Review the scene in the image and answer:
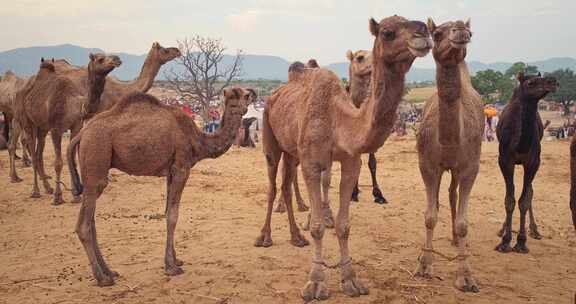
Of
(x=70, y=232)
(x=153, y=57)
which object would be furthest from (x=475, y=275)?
(x=153, y=57)

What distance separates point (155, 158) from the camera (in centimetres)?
567

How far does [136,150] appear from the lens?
18.2ft

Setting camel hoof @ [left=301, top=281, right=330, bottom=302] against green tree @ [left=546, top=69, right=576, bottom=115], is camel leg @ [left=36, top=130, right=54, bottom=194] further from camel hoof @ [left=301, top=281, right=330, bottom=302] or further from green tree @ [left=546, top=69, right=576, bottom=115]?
green tree @ [left=546, top=69, right=576, bottom=115]

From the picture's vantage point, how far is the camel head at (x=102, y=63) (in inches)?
367

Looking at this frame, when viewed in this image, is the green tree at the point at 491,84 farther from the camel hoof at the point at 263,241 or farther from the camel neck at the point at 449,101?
the camel neck at the point at 449,101

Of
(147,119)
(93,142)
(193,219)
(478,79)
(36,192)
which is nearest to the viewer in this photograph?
(93,142)

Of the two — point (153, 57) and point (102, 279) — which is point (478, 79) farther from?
point (102, 279)

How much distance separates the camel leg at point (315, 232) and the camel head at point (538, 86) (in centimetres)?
362

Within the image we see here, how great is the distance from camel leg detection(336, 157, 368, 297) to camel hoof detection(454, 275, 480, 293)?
3.58 feet

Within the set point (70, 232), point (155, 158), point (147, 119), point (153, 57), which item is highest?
point (153, 57)

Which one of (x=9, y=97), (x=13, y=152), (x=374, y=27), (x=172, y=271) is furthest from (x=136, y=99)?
(x=9, y=97)

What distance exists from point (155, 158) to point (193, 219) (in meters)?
3.23

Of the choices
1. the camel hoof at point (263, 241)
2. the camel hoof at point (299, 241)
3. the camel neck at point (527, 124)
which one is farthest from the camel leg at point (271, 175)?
the camel neck at point (527, 124)

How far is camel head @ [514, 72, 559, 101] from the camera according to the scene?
22.2ft
